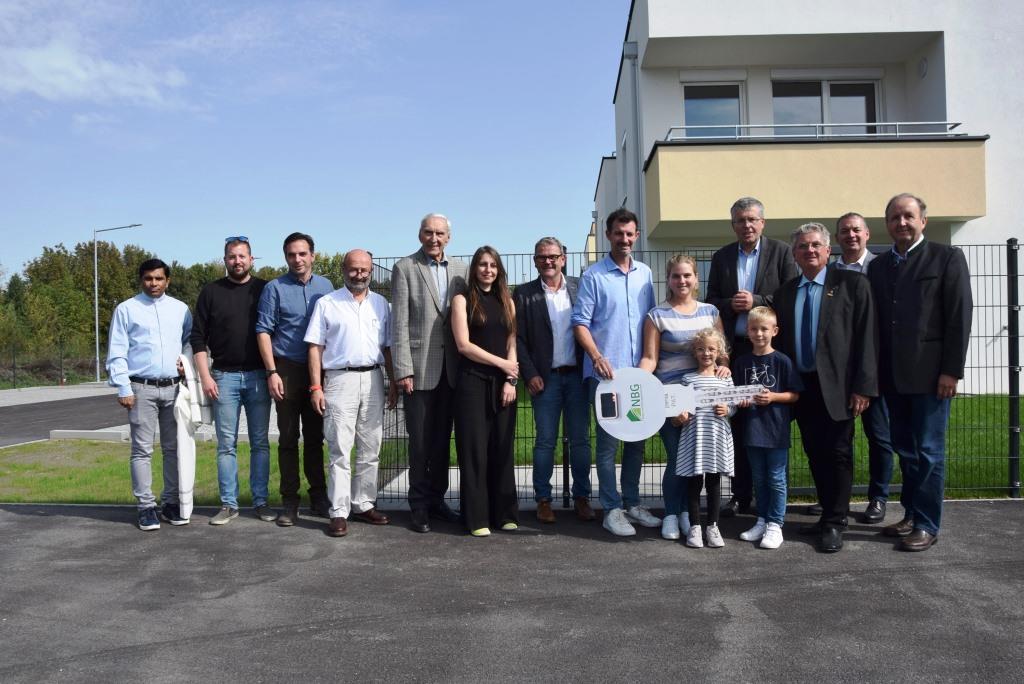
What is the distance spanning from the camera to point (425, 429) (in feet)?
18.2

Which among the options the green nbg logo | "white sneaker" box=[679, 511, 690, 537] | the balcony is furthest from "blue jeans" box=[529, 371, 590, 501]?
the balcony

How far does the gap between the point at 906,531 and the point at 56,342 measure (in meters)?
38.8

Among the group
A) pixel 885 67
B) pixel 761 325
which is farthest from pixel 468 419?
pixel 885 67

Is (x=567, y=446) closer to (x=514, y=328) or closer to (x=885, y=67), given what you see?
(x=514, y=328)

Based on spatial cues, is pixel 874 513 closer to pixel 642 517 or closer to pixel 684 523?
pixel 684 523

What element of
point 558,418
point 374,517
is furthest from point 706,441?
point 374,517

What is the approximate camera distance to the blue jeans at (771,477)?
5.08 meters

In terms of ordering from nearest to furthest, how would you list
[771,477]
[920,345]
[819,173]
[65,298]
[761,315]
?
[920,345]
[761,315]
[771,477]
[819,173]
[65,298]

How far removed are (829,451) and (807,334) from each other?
0.79 metres

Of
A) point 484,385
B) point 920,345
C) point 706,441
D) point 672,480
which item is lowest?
point 672,480

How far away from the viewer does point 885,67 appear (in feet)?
48.9

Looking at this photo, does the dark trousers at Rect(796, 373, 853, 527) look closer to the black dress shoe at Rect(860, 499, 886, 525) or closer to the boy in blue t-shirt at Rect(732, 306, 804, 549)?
the boy in blue t-shirt at Rect(732, 306, 804, 549)

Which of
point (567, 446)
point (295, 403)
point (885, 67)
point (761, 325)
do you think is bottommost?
point (567, 446)

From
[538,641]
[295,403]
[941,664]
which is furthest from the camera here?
[295,403]
